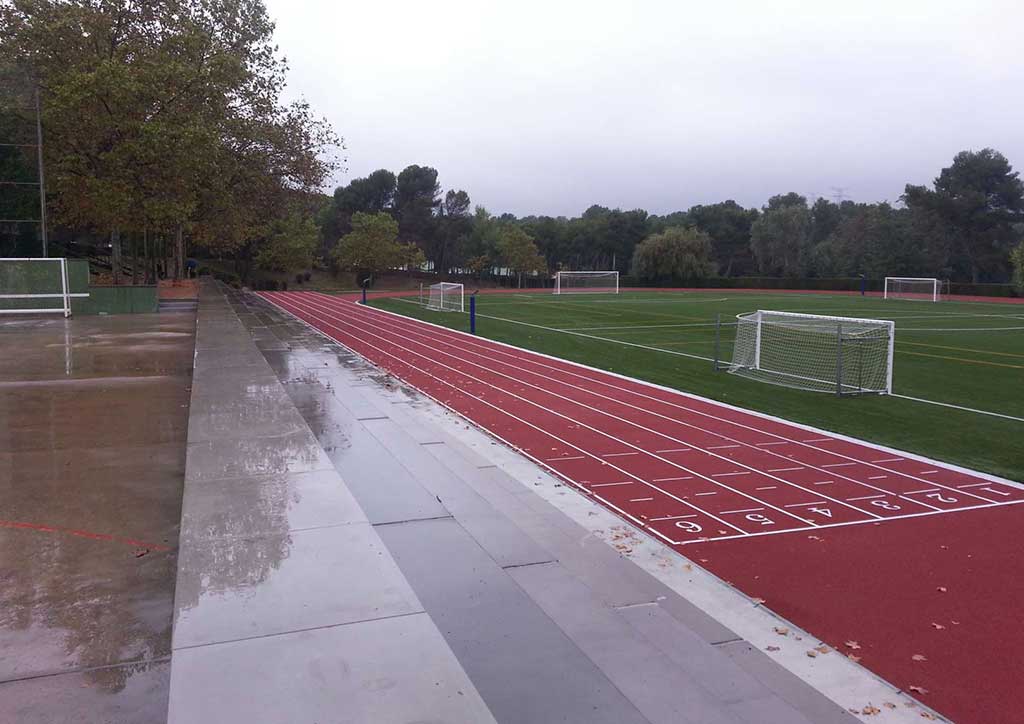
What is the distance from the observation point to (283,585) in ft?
15.3

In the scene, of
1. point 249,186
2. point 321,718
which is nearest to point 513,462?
point 321,718

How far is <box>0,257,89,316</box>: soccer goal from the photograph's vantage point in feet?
81.5

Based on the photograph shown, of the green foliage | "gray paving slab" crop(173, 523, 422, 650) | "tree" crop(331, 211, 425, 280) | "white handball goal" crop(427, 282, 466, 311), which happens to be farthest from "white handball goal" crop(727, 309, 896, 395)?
"tree" crop(331, 211, 425, 280)

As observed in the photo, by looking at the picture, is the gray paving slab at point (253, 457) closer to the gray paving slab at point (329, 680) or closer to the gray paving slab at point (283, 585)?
the gray paving slab at point (283, 585)

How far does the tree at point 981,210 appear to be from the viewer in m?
66.4

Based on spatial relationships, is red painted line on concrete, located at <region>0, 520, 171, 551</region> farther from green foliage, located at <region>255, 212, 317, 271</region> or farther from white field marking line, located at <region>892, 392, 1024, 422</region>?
green foliage, located at <region>255, 212, 317, 271</region>

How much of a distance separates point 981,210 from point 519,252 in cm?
4083

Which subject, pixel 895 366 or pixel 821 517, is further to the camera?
pixel 895 366

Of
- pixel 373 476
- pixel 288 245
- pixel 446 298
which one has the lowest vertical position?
pixel 373 476

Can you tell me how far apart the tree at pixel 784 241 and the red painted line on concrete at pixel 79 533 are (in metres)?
78.6

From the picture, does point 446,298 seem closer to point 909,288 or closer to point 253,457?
point 253,457

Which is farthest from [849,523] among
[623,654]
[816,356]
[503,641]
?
[816,356]

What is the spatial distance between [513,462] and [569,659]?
443cm

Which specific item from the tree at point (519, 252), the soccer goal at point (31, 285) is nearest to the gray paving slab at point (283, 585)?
the soccer goal at point (31, 285)
